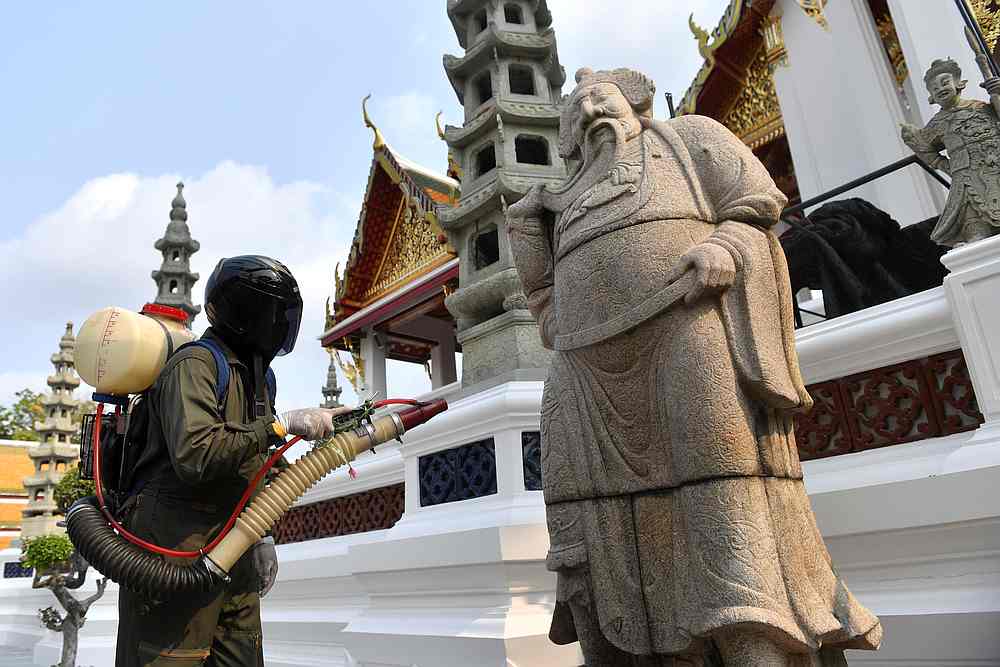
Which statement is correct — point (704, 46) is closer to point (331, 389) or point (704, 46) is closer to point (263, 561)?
point (263, 561)

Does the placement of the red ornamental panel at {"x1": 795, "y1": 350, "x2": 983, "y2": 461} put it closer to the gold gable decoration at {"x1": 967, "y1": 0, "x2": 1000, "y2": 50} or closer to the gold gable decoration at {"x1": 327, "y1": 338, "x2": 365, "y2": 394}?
the gold gable decoration at {"x1": 967, "y1": 0, "x2": 1000, "y2": 50}

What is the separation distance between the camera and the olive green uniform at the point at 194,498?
1.90 meters

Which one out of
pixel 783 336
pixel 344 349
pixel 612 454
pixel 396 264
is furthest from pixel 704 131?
pixel 344 349

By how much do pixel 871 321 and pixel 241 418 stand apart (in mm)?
2634

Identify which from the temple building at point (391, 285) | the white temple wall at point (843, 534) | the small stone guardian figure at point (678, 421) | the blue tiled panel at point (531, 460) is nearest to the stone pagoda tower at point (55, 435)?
the temple building at point (391, 285)

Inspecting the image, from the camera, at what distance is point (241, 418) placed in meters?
2.12

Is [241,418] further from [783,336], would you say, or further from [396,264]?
[396,264]

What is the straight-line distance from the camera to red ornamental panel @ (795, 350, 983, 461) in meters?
2.77

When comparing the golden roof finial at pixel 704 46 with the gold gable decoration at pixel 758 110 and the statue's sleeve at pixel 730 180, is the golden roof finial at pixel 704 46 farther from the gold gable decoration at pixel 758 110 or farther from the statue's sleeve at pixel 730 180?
the statue's sleeve at pixel 730 180

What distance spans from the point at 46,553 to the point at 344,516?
4.75 meters

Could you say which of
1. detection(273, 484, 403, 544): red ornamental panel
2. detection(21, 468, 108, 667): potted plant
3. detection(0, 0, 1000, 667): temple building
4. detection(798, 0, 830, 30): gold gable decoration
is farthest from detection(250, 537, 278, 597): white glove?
detection(798, 0, 830, 30): gold gable decoration

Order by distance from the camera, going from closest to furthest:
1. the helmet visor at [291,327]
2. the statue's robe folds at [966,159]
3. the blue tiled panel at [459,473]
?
the helmet visor at [291,327] → the statue's robe folds at [966,159] → the blue tiled panel at [459,473]

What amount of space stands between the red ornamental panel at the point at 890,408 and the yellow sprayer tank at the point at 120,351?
110 inches

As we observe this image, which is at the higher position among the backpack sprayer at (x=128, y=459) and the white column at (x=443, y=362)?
the white column at (x=443, y=362)
